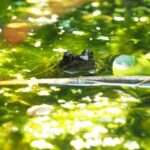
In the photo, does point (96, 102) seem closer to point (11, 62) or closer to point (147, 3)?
point (11, 62)

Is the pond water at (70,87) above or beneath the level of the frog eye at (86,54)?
beneath

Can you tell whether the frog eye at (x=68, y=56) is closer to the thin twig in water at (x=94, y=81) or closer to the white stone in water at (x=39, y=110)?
the thin twig in water at (x=94, y=81)

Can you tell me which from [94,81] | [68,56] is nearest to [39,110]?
[94,81]

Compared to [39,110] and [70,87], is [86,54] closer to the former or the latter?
[70,87]

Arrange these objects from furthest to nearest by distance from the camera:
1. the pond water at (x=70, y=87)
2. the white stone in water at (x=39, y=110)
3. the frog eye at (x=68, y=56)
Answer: the frog eye at (x=68, y=56), the white stone in water at (x=39, y=110), the pond water at (x=70, y=87)

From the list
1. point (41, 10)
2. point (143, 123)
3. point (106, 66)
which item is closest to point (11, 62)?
point (106, 66)

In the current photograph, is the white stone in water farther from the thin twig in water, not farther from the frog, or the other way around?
the frog

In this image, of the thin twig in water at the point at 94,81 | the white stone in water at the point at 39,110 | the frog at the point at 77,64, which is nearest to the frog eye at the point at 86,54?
the frog at the point at 77,64
